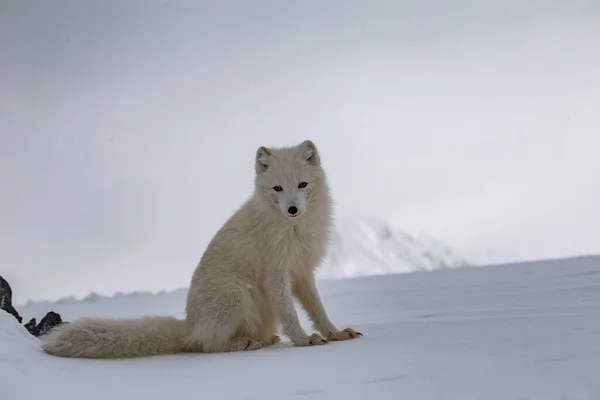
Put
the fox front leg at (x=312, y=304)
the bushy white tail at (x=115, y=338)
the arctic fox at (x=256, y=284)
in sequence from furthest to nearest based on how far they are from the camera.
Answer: the fox front leg at (x=312, y=304)
the arctic fox at (x=256, y=284)
the bushy white tail at (x=115, y=338)

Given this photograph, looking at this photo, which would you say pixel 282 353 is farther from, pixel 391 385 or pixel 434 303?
pixel 434 303

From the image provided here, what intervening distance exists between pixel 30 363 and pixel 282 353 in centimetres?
125

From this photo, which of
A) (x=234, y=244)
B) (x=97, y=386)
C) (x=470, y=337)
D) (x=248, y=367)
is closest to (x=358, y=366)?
(x=248, y=367)

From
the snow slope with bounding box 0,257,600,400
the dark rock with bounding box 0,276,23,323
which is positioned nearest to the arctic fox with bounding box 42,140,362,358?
the snow slope with bounding box 0,257,600,400

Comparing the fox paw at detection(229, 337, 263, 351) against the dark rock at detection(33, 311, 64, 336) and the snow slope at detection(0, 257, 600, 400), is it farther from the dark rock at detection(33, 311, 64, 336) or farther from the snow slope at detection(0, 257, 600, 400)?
the dark rock at detection(33, 311, 64, 336)

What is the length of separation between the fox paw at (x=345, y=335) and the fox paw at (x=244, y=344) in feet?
1.55

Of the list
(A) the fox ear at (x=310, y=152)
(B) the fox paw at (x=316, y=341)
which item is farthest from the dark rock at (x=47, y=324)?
(A) the fox ear at (x=310, y=152)

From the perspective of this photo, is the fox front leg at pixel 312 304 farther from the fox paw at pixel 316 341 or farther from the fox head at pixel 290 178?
the fox head at pixel 290 178

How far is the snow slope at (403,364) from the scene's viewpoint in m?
2.30

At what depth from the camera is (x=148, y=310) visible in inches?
260

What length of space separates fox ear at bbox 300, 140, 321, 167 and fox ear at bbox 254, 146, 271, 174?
0.74 feet

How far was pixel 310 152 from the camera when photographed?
407 cm

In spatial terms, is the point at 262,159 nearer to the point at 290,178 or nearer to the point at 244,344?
the point at 290,178

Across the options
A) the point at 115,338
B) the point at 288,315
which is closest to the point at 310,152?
the point at 288,315
